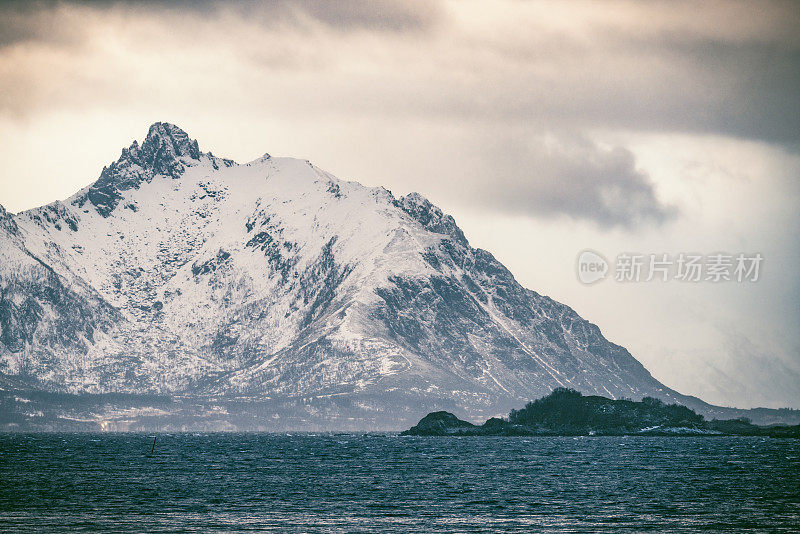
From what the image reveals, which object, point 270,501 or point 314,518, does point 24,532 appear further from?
point 270,501

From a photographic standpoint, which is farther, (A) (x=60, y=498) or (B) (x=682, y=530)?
(A) (x=60, y=498)

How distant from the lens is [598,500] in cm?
18462

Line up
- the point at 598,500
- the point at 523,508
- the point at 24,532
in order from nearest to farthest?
the point at 24,532 < the point at 523,508 < the point at 598,500

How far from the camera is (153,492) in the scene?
197 meters

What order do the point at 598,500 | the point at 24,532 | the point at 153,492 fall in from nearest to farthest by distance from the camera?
1. the point at 24,532
2. the point at 598,500
3. the point at 153,492

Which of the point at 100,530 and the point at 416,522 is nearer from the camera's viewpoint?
the point at 100,530

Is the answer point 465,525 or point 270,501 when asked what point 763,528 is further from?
point 270,501

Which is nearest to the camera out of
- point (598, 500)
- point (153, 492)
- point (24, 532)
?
point (24, 532)

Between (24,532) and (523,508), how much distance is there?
70038 millimetres

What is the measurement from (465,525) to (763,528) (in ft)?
121

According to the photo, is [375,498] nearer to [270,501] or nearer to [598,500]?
[270,501]

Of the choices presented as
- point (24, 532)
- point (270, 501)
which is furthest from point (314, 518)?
point (24, 532)

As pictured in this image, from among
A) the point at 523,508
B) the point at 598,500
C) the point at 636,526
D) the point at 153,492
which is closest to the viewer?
the point at 636,526

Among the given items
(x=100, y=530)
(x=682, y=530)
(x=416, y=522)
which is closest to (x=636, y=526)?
(x=682, y=530)
